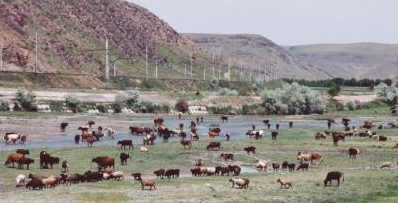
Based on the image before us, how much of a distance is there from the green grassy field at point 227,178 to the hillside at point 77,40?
3258 inches

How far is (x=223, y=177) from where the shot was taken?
3275 centimetres

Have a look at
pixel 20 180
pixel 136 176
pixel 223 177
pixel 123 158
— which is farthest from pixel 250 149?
pixel 20 180

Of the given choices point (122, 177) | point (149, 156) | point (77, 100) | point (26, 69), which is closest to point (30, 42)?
point (26, 69)

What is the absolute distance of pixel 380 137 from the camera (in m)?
53.3


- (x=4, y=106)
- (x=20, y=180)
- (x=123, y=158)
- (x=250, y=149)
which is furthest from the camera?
(x=4, y=106)

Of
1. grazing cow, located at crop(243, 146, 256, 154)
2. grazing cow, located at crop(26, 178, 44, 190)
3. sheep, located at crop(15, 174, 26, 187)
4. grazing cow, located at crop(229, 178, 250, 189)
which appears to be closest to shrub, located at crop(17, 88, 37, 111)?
grazing cow, located at crop(243, 146, 256, 154)

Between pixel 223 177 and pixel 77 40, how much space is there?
432ft

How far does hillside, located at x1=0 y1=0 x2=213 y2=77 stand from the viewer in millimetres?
132750

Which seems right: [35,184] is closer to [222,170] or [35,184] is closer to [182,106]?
[222,170]

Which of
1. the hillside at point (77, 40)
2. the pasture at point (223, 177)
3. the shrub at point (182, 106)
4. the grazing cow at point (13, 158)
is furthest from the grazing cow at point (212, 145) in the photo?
the hillside at point (77, 40)

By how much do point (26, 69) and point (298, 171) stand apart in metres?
94.3

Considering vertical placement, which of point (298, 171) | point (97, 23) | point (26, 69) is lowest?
point (298, 171)

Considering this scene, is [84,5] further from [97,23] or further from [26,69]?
[26,69]

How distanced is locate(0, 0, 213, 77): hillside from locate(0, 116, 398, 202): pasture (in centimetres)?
8062
